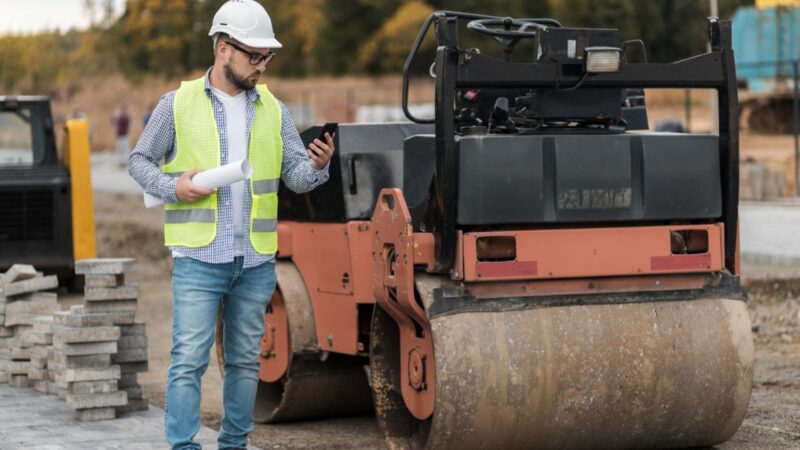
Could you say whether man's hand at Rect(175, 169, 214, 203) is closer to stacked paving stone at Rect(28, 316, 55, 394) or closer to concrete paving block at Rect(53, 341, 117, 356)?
concrete paving block at Rect(53, 341, 117, 356)

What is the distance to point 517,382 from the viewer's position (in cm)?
617

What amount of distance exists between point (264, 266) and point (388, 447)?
3.62ft

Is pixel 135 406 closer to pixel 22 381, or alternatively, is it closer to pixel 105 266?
pixel 105 266

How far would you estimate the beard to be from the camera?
593 centimetres

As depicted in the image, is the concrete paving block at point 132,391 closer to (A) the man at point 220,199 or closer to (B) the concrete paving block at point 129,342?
(B) the concrete paving block at point 129,342

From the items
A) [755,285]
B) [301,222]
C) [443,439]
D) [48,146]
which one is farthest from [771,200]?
[443,439]

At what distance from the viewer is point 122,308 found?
309 inches

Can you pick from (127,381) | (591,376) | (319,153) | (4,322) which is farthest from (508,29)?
(4,322)

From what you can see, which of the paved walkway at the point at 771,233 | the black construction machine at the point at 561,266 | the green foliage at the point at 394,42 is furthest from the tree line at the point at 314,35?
the black construction machine at the point at 561,266

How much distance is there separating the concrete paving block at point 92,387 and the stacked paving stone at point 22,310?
3.07 ft

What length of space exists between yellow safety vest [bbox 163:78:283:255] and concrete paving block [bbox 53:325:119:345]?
1.82 meters

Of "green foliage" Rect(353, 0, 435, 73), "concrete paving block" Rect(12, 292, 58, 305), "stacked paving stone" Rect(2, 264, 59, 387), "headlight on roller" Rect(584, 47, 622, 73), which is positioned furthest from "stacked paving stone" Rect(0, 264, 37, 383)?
"green foliage" Rect(353, 0, 435, 73)

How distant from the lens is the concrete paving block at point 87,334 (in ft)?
24.9

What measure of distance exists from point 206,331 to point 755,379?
4261 millimetres
